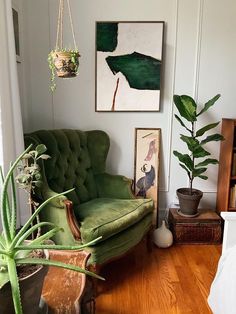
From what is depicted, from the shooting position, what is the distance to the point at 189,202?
2.57m

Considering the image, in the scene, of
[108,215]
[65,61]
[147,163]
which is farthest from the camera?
[147,163]

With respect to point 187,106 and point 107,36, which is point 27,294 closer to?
point 187,106

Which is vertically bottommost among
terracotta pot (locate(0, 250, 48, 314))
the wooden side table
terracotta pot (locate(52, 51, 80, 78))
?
the wooden side table

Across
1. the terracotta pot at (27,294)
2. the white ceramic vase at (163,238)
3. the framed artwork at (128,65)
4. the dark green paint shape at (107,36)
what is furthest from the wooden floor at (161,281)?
the dark green paint shape at (107,36)

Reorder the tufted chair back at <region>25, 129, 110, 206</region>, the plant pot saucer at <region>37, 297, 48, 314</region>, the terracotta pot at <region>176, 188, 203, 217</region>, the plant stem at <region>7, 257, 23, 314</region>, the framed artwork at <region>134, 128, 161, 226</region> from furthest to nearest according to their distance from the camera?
the framed artwork at <region>134, 128, 161, 226</region> → the terracotta pot at <region>176, 188, 203, 217</region> → the tufted chair back at <region>25, 129, 110, 206</region> → the plant pot saucer at <region>37, 297, 48, 314</region> → the plant stem at <region>7, 257, 23, 314</region>

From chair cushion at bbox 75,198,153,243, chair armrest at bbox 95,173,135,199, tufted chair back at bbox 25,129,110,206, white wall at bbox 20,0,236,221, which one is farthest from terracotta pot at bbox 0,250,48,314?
white wall at bbox 20,0,236,221

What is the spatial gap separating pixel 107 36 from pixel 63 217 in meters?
1.68

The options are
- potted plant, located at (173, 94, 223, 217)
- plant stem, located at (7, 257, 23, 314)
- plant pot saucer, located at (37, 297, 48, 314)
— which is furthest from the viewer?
potted plant, located at (173, 94, 223, 217)

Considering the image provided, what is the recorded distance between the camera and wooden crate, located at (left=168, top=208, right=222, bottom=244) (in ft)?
8.45

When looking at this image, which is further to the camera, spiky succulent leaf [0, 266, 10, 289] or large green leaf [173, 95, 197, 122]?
large green leaf [173, 95, 197, 122]

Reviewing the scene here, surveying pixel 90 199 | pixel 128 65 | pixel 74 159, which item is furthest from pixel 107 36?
pixel 90 199

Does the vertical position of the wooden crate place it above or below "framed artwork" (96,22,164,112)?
below

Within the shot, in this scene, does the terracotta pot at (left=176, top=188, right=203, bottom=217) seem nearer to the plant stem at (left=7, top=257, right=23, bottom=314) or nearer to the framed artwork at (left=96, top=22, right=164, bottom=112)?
the framed artwork at (left=96, top=22, right=164, bottom=112)

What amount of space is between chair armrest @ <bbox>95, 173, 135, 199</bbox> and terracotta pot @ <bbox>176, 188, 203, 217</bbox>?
0.48m
